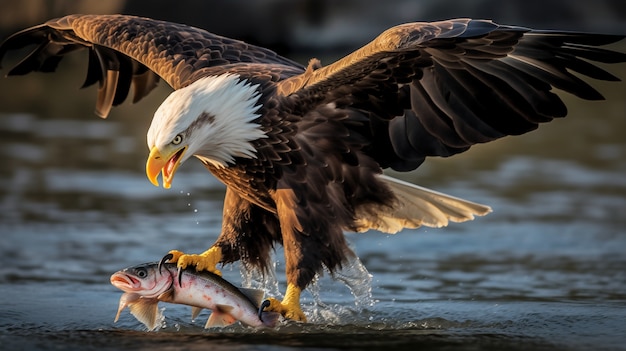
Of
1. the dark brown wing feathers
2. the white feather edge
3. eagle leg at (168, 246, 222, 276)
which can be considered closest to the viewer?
the dark brown wing feathers

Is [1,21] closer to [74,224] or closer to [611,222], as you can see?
[74,224]

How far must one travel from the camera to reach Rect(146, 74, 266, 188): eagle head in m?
5.28

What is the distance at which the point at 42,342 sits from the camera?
17.4ft

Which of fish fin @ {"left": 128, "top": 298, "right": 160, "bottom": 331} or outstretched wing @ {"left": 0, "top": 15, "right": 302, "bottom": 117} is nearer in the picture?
fish fin @ {"left": 128, "top": 298, "right": 160, "bottom": 331}

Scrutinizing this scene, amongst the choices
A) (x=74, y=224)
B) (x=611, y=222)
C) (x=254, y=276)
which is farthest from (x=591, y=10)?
(x=254, y=276)

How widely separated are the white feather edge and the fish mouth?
1.17 meters

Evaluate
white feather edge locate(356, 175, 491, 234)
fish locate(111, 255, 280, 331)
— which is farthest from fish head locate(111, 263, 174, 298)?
white feather edge locate(356, 175, 491, 234)

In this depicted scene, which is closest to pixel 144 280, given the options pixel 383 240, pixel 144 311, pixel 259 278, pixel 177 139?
pixel 144 311

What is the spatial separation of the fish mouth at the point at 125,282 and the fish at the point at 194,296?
0.02 metres

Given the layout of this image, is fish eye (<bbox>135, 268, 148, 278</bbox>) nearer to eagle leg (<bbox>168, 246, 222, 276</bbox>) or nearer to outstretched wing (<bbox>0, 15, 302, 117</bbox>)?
eagle leg (<bbox>168, 246, 222, 276</bbox>)

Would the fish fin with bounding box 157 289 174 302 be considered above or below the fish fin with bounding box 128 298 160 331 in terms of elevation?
above

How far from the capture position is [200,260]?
5.77 meters

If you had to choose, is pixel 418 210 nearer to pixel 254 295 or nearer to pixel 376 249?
pixel 254 295

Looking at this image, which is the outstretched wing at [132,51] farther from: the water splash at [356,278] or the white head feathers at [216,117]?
the water splash at [356,278]
